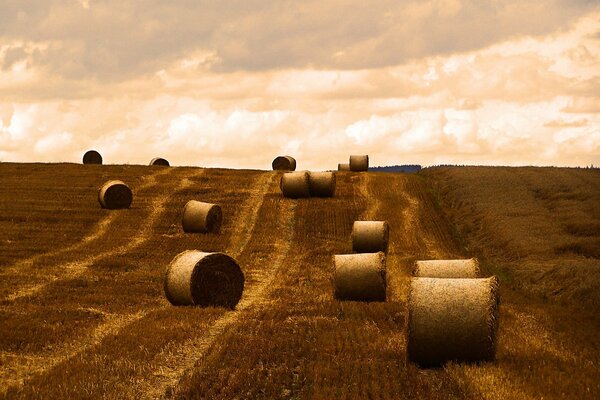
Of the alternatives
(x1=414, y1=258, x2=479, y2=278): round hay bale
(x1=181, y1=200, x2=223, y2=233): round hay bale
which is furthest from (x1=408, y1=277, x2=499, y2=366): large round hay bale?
(x1=181, y1=200, x2=223, y2=233): round hay bale

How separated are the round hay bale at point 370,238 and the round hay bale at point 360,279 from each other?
9.05 metres

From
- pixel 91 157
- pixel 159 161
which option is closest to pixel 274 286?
pixel 159 161

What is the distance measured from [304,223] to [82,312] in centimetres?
1970

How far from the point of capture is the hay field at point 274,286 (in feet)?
39.0

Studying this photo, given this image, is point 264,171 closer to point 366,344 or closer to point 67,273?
point 67,273

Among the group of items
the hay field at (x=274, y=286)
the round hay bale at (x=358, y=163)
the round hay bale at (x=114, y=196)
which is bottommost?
the hay field at (x=274, y=286)

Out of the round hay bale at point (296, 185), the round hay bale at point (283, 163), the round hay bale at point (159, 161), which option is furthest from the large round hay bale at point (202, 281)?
the round hay bale at point (159, 161)

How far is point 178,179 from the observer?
48.9 metres

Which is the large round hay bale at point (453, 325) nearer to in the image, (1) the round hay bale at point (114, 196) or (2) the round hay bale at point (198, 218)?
(2) the round hay bale at point (198, 218)

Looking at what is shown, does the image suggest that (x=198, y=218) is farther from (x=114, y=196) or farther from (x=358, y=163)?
(x=358, y=163)

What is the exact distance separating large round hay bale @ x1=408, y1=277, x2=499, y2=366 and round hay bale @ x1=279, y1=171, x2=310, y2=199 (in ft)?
97.4

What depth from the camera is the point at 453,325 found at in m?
12.7

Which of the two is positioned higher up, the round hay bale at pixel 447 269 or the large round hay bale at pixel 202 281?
the round hay bale at pixel 447 269

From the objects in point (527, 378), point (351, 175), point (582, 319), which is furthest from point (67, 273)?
point (351, 175)
